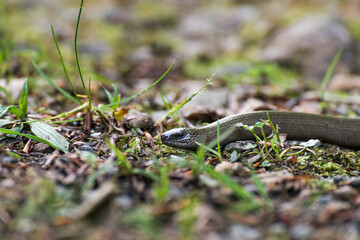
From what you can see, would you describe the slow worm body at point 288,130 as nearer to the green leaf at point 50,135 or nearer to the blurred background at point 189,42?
the green leaf at point 50,135

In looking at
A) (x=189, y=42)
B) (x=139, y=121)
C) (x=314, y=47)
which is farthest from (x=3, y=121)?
(x=189, y=42)

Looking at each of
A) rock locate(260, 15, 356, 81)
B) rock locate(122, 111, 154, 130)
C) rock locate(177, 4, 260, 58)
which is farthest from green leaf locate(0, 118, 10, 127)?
rock locate(260, 15, 356, 81)

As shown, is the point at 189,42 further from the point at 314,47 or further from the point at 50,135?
the point at 50,135

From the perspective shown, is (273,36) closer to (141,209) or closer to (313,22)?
(313,22)

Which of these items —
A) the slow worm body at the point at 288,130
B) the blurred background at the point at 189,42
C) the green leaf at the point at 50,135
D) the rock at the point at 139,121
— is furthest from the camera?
the blurred background at the point at 189,42

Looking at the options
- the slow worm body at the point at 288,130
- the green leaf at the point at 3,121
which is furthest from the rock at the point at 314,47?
the green leaf at the point at 3,121

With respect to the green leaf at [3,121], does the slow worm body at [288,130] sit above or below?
below

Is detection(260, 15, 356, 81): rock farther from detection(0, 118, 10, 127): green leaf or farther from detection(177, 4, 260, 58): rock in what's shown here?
detection(0, 118, 10, 127): green leaf
